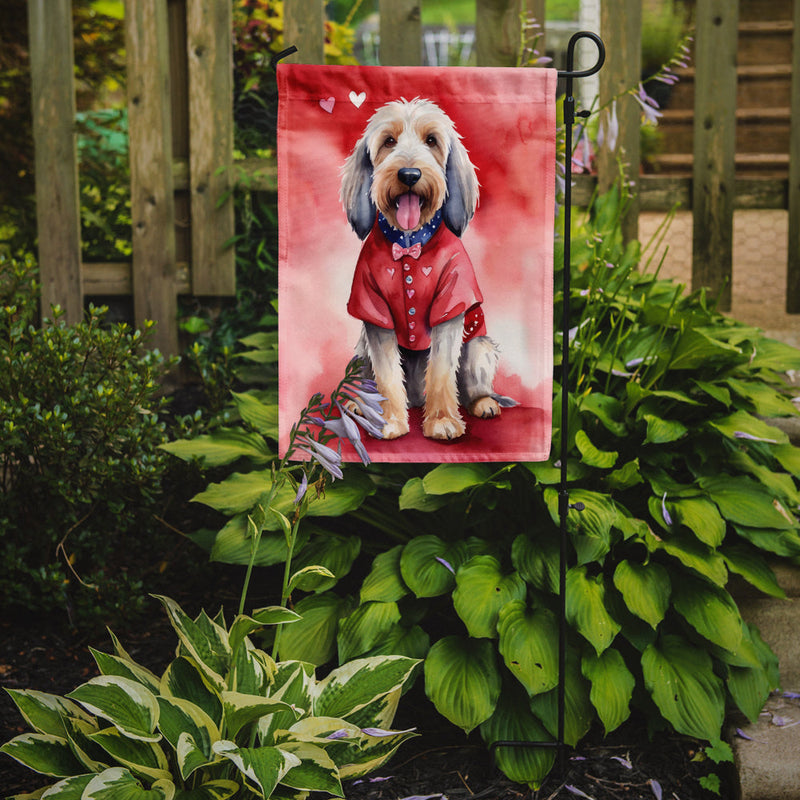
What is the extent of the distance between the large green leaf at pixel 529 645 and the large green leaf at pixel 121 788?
2.61 feet

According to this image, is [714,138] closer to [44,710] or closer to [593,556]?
[593,556]

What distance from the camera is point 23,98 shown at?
4.39 m

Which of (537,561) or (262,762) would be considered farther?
(537,561)

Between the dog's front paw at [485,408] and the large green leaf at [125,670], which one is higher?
the dog's front paw at [485,408]

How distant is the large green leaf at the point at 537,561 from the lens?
214 centimetres

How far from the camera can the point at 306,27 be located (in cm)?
331

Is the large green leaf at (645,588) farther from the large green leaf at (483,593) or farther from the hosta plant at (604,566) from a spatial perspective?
the large green leaf at (483,593)

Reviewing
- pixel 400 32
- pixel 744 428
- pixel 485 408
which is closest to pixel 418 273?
pixel 485 408

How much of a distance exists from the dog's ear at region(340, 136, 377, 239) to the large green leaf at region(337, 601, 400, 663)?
35.8 inches

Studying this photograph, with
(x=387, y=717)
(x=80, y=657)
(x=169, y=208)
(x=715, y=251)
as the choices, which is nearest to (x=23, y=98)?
(x=169, y=208)

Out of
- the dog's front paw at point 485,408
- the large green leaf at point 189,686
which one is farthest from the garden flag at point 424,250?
the large green leaf at point 189,686

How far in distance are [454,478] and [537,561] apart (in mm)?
296

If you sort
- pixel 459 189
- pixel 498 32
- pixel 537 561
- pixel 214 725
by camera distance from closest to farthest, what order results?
1. pixel 214 725
2. pixel 459 189
3. pixel 537 561
4. pixel 498 32

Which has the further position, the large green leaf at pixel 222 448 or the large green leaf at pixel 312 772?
the large green leaf at pixel 222 448
